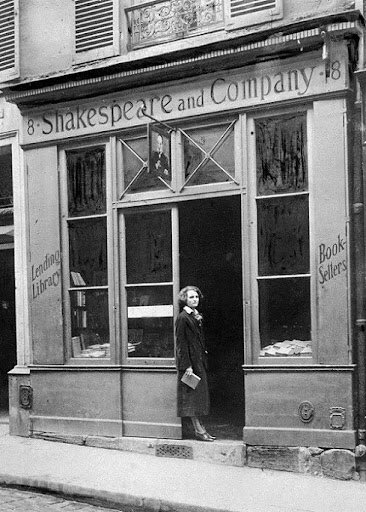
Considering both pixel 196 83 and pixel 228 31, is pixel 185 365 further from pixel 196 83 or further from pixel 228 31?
pixel 228 31

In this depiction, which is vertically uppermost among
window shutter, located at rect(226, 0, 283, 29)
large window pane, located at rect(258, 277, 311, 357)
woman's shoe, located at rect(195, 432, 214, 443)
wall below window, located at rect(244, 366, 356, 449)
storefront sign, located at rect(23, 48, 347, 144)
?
window shutter, located at rect(226, 0, 283, 29)

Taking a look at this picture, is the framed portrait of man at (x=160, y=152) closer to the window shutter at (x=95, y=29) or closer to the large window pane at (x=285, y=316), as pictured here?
the window shutter at (x=95, y=29)

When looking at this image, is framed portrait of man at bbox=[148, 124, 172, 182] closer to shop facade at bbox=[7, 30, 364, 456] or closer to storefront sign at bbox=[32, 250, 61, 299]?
shop facade at bbox=[7, 30, 364, 456]

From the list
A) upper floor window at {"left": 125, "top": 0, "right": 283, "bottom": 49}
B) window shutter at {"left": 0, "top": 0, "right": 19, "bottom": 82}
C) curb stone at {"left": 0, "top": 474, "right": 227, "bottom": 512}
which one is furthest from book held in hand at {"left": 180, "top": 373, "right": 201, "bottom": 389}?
window shutter at {"left": 0, "top": 0, "right": 19, "bottom": 82}

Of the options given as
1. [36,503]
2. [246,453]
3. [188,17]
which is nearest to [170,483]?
[246,453]

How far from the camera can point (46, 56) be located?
33.7ft

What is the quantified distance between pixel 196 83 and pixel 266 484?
4536 mm

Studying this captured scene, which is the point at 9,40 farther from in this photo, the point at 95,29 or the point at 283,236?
the point at 283,236

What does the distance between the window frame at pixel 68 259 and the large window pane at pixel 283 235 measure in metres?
2.04

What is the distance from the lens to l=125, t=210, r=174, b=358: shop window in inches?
364

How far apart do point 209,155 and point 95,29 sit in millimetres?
2467

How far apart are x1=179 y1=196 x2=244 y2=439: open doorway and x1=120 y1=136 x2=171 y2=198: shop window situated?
1.10m

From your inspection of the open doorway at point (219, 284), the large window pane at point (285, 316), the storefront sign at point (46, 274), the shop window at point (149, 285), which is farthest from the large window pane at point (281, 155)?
the storefront sign at point (46, 274)

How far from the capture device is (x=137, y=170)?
372 inches
